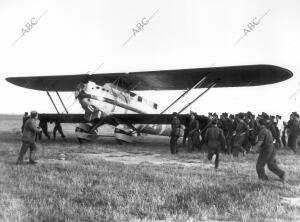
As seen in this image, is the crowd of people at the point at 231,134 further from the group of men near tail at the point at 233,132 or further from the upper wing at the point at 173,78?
the upper wing at the point at 173,78

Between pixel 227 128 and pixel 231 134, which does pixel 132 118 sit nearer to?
pixel 227 128

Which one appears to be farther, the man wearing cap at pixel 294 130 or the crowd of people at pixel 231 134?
the man wearing cap at pixel 294 130

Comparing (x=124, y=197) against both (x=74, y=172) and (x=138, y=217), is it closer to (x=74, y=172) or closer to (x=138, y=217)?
(x=138, y=217)

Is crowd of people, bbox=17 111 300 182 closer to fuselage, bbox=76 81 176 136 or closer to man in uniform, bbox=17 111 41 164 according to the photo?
man in uniform, bbox=17 111 41 164

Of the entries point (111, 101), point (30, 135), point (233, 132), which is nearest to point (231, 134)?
point (233, 132)

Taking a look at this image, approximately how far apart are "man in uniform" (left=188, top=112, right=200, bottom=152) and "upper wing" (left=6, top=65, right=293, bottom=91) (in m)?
2.60

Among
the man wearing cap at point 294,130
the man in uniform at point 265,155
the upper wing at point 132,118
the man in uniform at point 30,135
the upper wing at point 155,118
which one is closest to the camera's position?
the man in uniform at point 265,155

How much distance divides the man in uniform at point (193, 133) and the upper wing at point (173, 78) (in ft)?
8.54

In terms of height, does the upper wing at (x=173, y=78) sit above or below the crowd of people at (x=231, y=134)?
above

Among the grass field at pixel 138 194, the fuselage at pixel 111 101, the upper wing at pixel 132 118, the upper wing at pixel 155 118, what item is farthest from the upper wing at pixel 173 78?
the grass field at pixel 138 194

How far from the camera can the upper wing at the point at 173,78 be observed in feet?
48.1

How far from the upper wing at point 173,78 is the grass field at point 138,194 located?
659 centimetres

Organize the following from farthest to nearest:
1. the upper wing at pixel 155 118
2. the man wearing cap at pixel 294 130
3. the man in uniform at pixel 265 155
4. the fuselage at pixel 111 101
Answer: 1. the fuselage at pixel 111 101
2. the upper wing at pixel 155 118
3. the man wearing cap at pixel 294 130
4. the man in uniform at pixel 265 155

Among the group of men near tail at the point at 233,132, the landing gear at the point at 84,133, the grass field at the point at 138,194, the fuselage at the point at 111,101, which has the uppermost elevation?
the fuselage at the point at 111,101
